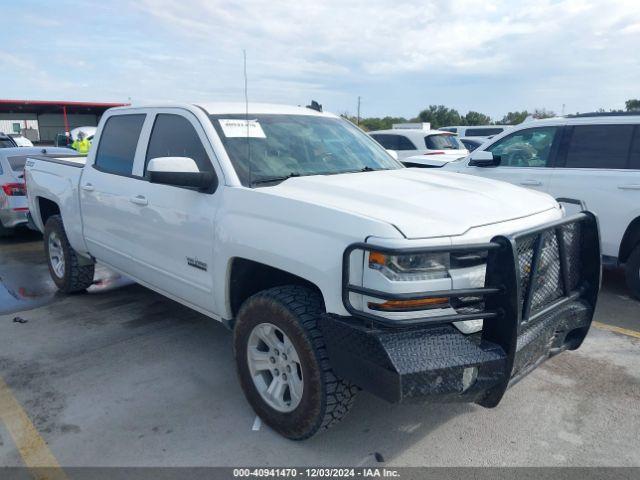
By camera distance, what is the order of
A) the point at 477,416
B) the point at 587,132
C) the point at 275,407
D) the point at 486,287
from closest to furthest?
the point at 486,287, the point at 275,407, the point at 477,416, the point at 587,132

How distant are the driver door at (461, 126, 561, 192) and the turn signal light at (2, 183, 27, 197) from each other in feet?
21.8

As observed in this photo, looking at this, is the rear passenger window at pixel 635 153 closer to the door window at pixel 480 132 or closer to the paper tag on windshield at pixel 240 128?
the paper tag on windshield at pixel 240 128

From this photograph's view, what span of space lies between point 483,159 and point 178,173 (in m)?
4.20

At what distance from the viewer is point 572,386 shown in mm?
3723

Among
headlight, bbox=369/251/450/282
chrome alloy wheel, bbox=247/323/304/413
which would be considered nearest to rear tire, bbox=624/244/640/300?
headlight, bbox=369/251/450/282

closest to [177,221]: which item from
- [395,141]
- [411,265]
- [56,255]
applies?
[411,265]

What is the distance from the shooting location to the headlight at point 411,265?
252 centimetres

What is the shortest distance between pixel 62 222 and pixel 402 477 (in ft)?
14.5

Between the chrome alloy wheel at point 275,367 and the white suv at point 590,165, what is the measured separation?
4.09 meters

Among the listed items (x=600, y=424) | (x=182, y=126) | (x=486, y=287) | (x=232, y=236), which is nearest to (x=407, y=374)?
(x=486, y=287)

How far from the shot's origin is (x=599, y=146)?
5.89 m

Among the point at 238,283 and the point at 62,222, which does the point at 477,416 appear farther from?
the point at 62,222

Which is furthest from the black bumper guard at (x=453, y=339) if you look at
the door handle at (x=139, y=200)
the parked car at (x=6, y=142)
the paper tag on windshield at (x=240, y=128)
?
the parked car at (x=6, y=142)

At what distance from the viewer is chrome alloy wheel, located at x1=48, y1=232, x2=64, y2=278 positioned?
5.82 m
